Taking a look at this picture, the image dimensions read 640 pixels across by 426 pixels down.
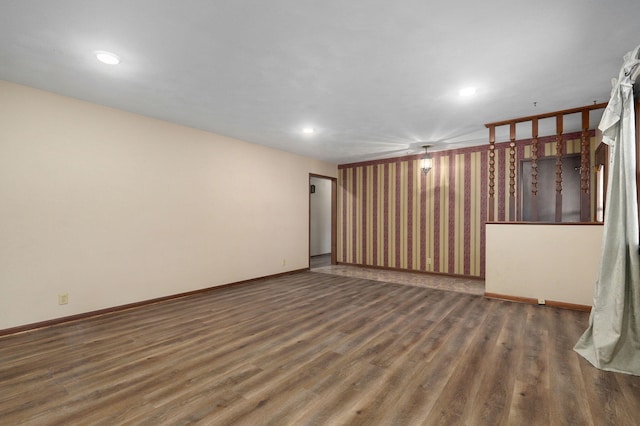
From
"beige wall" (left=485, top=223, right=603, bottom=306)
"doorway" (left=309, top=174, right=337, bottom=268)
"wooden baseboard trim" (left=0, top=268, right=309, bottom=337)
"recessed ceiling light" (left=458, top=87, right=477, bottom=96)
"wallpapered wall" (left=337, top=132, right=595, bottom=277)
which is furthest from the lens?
"doorway" (left=309, top=174, right=337, bottom=268)

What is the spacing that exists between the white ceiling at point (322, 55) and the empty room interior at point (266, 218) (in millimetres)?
25

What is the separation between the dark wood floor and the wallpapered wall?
2.29m

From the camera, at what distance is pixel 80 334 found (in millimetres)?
2996

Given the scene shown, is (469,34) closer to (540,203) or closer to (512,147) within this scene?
(512,147)

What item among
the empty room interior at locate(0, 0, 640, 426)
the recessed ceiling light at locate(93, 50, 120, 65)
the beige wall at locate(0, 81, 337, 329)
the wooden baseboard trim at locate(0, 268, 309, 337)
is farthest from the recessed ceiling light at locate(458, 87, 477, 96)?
the wooden baseboard trim at locate(0, 268, 309, 337)

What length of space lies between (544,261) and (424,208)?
2.61 metres

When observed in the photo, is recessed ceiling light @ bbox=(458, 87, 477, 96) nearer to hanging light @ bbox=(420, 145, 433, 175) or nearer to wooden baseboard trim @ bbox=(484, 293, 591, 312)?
hanging light @ bbox=(420, 145, 433, 175)

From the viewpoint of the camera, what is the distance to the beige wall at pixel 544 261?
12.1 feet

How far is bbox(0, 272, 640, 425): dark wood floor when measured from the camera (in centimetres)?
176

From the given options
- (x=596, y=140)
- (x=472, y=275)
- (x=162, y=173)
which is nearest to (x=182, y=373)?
(x=162, y=173)

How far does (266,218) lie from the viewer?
5.77 metres

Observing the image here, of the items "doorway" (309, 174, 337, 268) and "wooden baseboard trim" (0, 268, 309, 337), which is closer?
"wooden baseboard trim" (0, 268, 309, 337)

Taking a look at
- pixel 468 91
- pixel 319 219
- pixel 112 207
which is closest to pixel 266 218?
pixel 112 207

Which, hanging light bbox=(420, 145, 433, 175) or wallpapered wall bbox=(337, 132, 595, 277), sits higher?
hanging light bbox=(420, 145, 433, 175)
